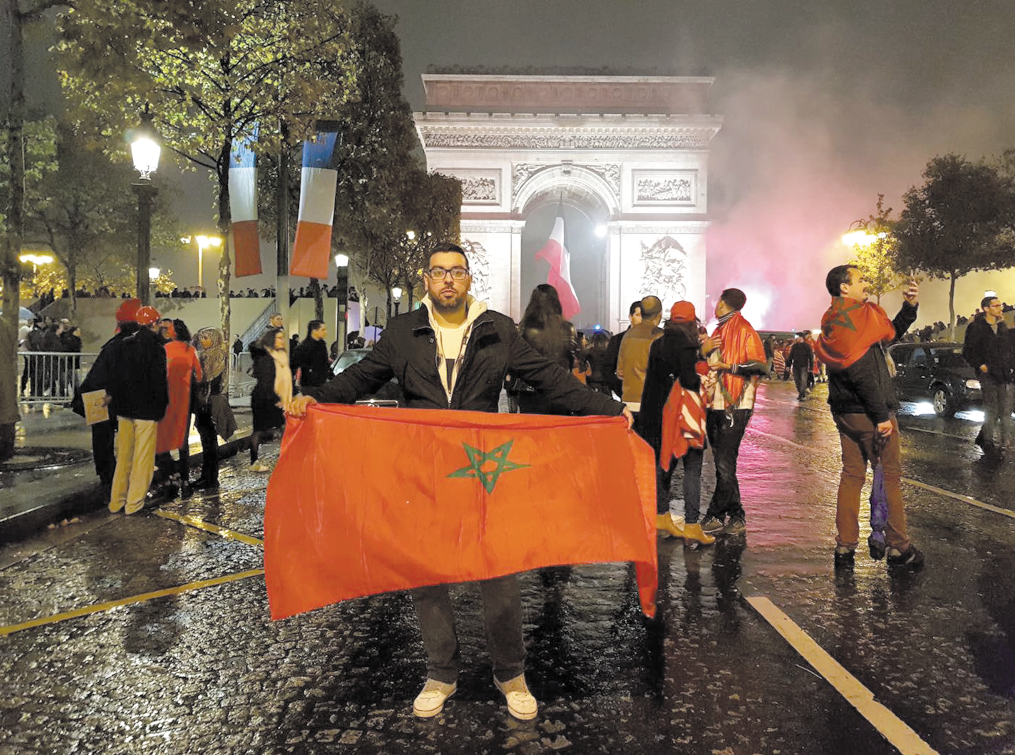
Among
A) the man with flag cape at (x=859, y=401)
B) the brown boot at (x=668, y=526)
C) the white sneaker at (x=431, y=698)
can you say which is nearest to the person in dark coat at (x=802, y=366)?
the brown boot at (x=668, y=526)

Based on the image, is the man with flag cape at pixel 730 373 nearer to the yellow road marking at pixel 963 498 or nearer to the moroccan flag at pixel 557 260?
the yellow road marking at pixel 963 498

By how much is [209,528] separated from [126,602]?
75.6 inches

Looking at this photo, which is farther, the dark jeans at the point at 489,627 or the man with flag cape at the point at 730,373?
the man with flag cape at the point at 730,373

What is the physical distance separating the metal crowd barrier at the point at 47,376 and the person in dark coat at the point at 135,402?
9.43 metres

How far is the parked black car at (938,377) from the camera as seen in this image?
15461 mm

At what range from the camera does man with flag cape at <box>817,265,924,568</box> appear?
16.8 feet

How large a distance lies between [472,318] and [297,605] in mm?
1318

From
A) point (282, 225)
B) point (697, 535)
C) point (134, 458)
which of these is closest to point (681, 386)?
point (697, 535)

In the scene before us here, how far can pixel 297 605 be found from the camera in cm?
326

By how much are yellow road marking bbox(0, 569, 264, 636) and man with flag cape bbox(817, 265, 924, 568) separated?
3.80 meters

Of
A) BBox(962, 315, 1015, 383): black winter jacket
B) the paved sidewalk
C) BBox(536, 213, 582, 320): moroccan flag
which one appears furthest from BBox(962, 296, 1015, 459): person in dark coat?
BBox(536, 213, 582, 320): moroccan flag

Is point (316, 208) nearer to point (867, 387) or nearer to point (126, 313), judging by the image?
point (126, 313)

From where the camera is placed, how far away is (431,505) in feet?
10.6

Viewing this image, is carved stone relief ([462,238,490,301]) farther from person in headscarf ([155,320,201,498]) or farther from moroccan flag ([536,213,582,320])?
person in headscarf ([155,320,201,498])
